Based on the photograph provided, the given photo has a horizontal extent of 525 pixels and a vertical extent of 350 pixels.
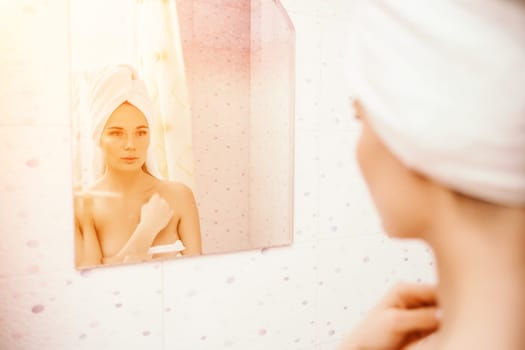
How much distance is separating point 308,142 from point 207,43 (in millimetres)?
431

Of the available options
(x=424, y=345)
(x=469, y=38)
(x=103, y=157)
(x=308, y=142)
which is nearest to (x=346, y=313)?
(x=308, y=142)

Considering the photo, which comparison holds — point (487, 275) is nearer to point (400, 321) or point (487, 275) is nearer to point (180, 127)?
point (400, 321)

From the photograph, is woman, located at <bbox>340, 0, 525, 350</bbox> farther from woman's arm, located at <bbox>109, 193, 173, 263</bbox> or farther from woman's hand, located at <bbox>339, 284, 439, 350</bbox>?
woman's arm, located at <bbox>109, 193, 173, 263</bbox>

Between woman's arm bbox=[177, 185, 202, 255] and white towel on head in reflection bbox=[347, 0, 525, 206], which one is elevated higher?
white towel on head in reflection bbox=[347, 0, 525, 206]

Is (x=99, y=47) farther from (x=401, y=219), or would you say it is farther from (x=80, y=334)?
(x=401, y=219)

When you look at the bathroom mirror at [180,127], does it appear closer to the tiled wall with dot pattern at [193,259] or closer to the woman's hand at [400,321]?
the tiled wall with dot pattern at [193,259]

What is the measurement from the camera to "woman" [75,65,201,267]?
1.11 meters

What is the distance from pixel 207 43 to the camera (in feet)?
4.04

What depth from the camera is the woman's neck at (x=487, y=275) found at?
41 cm

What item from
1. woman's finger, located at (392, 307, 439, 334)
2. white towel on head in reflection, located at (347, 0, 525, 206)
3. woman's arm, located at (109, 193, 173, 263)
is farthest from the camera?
woman's arm, located at (109, 193, 173, 263)

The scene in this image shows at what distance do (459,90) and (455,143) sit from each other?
1.7 inches

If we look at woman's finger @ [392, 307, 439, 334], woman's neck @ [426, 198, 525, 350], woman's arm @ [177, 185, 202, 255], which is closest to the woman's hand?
woman's finger @ [392, 307, 439, 334]

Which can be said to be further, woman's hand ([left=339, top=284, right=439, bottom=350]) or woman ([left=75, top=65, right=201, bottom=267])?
woman ([left=75, top=65, right=201, bottom=267])

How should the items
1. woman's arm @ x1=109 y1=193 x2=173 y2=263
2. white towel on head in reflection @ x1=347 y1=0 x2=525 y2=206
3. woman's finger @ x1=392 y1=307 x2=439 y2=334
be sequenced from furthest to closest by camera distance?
woman's arm @ x1=109 y1=193 x2=173 y2=263 < woman's finger @ x1=392 y1=307 x2=439 y2=334 < white towel on head in reflection @ x1=347 y1=0 x2=525 y2=206
